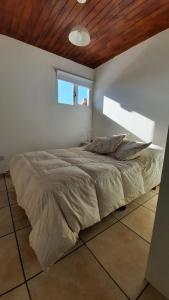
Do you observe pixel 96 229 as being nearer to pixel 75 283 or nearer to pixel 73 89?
pixel 75 283

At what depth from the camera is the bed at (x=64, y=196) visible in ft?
3.46

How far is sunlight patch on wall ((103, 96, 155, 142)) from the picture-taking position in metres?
2.72

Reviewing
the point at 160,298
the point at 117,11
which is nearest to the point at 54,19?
the point at 117,11

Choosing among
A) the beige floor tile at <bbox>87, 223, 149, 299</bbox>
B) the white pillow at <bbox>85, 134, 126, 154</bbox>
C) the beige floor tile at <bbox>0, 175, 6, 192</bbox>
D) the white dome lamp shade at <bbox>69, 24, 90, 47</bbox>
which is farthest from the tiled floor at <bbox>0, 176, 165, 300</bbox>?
the white dome lamp shade at <bbox>69, 24, 90, 47</bbox>

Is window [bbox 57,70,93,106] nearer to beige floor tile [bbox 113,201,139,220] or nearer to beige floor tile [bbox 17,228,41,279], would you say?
beige floor tile [bbox 113,201,139,220]

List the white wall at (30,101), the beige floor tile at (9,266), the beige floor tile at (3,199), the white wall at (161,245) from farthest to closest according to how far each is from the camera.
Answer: the white wall at (30,101), the beige floor tile at (3,199), the beige floor tile at (9,266), the white wall at (161,245)

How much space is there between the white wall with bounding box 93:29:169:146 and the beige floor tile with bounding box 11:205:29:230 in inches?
95.0

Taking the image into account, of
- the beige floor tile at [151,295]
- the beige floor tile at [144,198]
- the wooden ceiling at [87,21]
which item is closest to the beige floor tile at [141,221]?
the beige floor tile at [144,198]

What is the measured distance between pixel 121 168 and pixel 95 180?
1.55ft

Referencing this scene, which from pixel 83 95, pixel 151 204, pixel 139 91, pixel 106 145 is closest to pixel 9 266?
pixel 151 204

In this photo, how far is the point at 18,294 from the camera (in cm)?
94

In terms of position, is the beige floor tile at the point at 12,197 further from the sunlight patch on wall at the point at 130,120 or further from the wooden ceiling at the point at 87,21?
the wooden ceiling at the point at 87,21

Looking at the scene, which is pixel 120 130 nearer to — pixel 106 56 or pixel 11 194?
pixel 106 56

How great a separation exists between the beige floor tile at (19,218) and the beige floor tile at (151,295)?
1200mm
